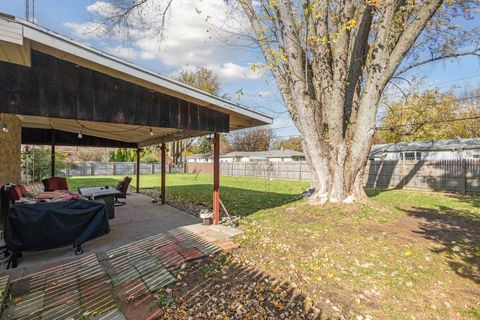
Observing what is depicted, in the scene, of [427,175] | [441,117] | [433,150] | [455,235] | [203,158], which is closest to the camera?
[455,235]

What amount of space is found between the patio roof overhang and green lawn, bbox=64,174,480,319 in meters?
3.02

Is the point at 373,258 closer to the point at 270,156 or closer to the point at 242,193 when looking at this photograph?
the point at 242,193

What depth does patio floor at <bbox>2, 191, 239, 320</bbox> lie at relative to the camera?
286cm

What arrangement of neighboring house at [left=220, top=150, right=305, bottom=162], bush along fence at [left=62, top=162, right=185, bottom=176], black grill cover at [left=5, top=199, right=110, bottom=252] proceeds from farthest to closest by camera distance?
neighboring house at [left=220, top=150, right=305, bottom=162] < bush along fence at [left=62, top=162, right=185, bottom=176] < black grill cover at [left=5, top=199, right=110, bottom=252]

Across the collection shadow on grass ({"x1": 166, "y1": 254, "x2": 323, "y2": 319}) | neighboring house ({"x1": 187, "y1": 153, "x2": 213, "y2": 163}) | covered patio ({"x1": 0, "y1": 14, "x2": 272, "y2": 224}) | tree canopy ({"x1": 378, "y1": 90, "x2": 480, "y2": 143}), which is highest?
tree canopy ({"x1": 378, "y1": 90, "x2": 480, "y2": 143})

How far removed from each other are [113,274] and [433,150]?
2161cm

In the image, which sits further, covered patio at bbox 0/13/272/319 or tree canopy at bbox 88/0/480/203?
tree canopy at bbox 88/0/480/203

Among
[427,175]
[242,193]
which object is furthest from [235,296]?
[427,175]

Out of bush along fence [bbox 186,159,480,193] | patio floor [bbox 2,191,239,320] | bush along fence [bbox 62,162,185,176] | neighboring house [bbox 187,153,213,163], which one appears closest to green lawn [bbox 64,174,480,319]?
patio floor [bbox 2,191,239,320]

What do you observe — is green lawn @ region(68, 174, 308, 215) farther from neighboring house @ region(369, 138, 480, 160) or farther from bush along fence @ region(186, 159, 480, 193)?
neighboring house @ region(369, 138, 480, 160)

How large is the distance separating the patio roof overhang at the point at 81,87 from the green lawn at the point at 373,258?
3.02 m

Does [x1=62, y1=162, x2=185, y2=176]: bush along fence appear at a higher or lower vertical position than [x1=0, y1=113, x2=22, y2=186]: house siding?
lower

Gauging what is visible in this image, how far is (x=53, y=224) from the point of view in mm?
4234

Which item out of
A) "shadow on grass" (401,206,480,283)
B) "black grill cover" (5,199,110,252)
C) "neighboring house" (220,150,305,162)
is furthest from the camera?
"neighboring house" (220,150,305,162)
